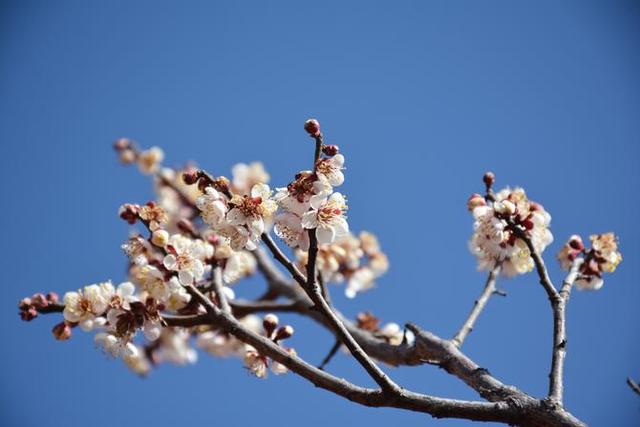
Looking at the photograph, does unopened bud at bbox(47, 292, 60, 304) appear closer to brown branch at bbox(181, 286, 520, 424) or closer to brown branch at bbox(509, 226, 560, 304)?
brown branch at bbox(181, 286, 520, 424)

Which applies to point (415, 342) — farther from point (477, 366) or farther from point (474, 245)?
point (474, 245)

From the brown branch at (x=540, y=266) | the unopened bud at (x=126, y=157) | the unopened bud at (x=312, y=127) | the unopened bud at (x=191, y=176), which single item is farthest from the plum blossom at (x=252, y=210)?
the unopened bud at (x=126, y=157)

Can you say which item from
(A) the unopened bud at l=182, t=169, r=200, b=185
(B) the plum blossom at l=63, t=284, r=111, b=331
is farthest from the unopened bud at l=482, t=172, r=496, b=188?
(B) the plum blossom at l=63, t=284, r=111, b=331

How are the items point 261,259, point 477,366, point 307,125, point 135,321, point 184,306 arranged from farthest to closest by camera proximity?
point 261,259, point 184,306, point 135,321, point 477,366, point 307,125

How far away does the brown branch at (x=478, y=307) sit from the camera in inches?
108

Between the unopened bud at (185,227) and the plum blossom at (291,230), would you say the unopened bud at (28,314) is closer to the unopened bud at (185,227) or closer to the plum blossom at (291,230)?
the unopened bud at (185,227)

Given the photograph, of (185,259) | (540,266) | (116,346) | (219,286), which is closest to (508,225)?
(540,266)

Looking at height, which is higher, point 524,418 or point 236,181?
point 236,181

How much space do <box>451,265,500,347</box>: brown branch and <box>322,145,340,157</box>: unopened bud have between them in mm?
1150

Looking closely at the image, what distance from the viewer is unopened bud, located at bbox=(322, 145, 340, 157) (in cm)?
206

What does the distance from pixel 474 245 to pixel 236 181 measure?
Result: 2.34 meters

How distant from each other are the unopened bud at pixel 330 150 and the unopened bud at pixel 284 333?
38.0 inches

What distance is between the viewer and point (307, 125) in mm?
1993

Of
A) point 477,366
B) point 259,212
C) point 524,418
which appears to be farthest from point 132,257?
point 524,418
